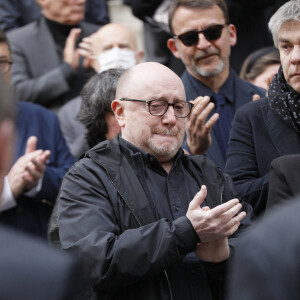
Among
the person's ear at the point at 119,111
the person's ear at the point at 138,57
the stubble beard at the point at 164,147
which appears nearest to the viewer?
the stubble beard at the point at 164,147

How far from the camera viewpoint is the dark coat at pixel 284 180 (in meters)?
3.17

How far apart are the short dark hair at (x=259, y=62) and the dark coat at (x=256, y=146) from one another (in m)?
1.63

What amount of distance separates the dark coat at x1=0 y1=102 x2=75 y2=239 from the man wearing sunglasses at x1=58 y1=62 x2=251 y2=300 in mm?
1172

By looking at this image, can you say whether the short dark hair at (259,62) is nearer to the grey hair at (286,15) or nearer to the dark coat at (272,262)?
the grey hair at (286,15)

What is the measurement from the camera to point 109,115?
163 inches

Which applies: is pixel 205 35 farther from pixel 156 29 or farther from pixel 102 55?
pixel 156 29

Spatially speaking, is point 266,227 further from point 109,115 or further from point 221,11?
point 221,11

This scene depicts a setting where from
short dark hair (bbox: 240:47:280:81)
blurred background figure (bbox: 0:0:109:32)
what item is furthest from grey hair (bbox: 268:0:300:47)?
blurred background figure (bbox: 0:0:109:32)

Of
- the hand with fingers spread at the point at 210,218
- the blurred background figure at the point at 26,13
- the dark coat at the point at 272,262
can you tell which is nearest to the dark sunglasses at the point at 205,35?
the hand with fingers spread at the point at 210,218

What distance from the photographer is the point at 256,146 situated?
3.89 m

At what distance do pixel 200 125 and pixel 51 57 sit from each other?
217 centimetres

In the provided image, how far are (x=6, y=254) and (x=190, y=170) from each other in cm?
189

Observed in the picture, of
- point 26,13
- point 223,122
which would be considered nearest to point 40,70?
point 26,13

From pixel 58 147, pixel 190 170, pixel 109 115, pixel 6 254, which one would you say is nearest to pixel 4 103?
pixel 6 254
